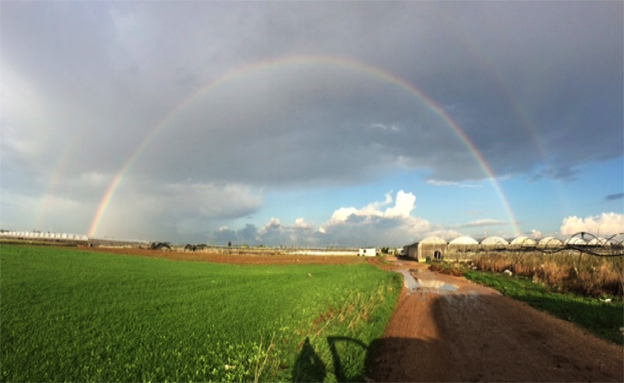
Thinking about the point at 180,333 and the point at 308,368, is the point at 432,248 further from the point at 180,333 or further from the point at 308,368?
the point at 308,368

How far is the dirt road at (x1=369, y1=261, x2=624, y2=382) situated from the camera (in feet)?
30.3

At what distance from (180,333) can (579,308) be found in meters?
17.2

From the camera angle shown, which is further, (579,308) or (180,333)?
(579,308)

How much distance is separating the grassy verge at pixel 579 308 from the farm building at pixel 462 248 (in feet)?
123

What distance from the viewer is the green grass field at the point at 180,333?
8.21 m

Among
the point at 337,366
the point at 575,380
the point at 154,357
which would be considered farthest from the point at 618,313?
the point at 154,357

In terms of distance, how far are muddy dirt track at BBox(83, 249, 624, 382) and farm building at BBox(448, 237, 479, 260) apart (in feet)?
156

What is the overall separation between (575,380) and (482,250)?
54.8 metres

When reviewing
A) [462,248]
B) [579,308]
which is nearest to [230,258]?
[462,248]

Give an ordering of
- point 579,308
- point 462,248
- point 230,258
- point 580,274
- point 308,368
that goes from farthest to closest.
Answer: point 462,248
point 230,258
point 580,274
point 579,308
point 308,368

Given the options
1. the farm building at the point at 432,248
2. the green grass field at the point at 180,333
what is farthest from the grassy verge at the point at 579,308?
the farm building at the point at 432,248


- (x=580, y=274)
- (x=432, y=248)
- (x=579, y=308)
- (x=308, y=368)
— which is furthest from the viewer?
(x=432, y=248)

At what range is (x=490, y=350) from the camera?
446 inches

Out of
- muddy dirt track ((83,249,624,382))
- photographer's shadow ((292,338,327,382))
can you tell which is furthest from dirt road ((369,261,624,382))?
photographer's shadow ((292,338,327,382))
